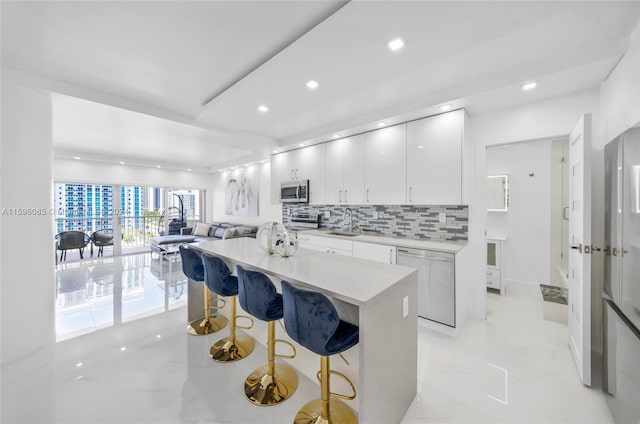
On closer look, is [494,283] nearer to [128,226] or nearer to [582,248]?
[582,248]

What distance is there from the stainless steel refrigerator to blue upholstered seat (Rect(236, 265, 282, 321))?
2.00m

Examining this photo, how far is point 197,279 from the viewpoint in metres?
2.64

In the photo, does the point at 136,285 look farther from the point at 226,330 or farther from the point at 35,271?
the point at 226,330

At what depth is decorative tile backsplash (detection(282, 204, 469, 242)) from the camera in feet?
10.2

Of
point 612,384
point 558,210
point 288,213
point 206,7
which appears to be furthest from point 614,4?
point 288,213

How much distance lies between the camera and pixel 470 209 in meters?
2.99

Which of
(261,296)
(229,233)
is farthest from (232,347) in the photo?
(229,233)

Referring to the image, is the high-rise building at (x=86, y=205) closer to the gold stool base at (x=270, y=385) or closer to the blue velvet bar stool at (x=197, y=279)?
the blue velvet bar stool at (x=197, y=279)

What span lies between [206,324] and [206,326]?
0.02 m

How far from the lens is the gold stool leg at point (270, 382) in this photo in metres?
1.78

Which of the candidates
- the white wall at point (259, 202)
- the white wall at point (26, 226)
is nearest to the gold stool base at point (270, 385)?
the white wall at point (26, 226)

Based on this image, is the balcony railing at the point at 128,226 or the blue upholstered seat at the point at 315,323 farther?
the balcony railing at the point at 128,226

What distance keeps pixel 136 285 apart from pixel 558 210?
22.5 ft

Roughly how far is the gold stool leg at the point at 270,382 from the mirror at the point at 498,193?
400cm
